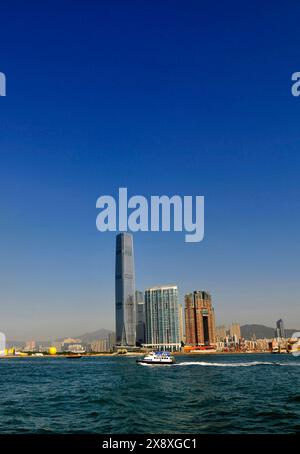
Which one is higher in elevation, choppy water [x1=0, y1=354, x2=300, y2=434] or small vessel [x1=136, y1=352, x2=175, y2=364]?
choppy water [x1=0, y1=354, x2=300, y2=434]

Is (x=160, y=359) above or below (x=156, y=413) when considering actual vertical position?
below

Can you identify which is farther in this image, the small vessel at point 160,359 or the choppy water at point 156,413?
the small vessel at point 160,359

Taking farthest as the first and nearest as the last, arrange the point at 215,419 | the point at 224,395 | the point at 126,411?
the point at 224,395 < the point at 126,411 < the point at 215,419

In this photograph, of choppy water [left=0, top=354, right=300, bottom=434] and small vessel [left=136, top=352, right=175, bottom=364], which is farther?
small vessel [left=136, top=352, right=175, bottom=364]

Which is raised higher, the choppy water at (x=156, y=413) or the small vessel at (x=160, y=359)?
the choppy water at (x=156, y=413)

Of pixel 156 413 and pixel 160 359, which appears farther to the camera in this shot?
pixel 160 359

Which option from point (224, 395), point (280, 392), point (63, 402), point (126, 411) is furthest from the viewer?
point (280, 392)
